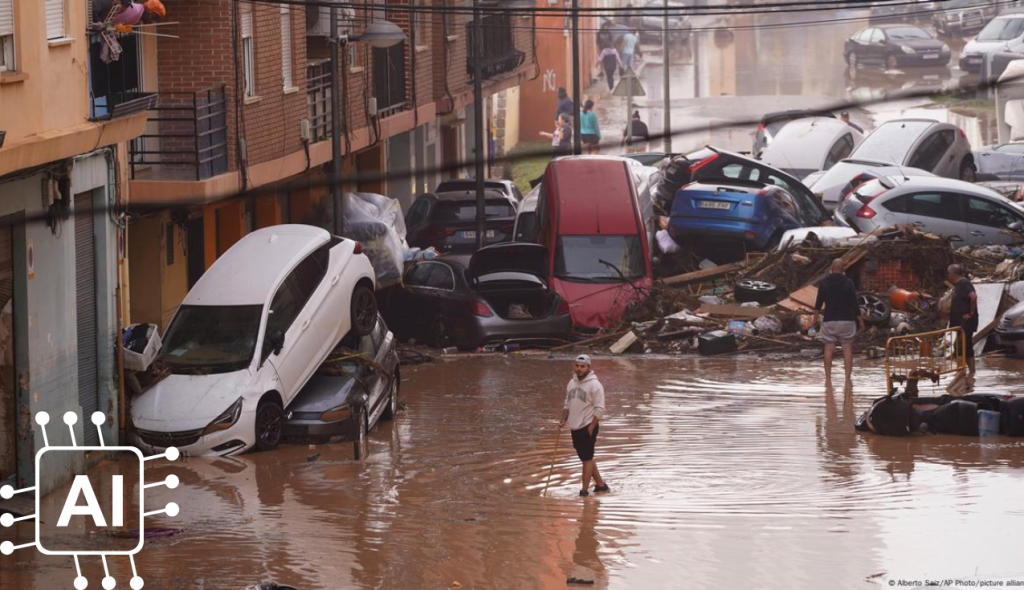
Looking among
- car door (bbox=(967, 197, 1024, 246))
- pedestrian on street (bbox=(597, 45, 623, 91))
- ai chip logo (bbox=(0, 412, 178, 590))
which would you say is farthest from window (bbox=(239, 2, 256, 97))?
pedestrian on street (bbox=(597, 45, 623, 91))

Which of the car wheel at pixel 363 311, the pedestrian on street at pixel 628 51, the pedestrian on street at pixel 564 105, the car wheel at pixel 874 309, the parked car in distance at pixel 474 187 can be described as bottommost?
the car wheel at pixel 874 309

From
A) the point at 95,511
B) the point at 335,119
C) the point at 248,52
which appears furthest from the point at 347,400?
the point at 248,52

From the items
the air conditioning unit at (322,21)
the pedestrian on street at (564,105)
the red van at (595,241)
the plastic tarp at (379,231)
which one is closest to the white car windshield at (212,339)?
the plastic tarp at (379,231)

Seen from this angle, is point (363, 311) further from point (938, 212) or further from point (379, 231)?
point (938, 212)

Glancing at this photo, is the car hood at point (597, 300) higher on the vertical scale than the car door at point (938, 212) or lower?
lower

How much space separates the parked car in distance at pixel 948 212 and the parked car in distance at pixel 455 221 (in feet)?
23.4

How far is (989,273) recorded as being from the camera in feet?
83.7

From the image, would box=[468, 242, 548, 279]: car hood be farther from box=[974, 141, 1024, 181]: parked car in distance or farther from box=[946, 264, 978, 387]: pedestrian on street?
box=[974, 141, 1024, 181]: parked car in distance

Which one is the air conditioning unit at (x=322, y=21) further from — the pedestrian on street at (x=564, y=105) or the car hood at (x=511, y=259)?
the pedestrian on street at (x=564, y=105)

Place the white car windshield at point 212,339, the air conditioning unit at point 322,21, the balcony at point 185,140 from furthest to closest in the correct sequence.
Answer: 1. the air conditioning unit at point 322,21
2. the balcony at point 185,140
3. the white car windshield at point 212,339

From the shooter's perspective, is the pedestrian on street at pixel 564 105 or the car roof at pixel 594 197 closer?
the car roof at pixel 594 197

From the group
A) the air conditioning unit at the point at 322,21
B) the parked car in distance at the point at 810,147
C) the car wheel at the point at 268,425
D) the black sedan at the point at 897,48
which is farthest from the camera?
the black sedan at the point at 897,48

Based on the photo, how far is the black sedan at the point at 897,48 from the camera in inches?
2291

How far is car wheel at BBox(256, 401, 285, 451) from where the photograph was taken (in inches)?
649
